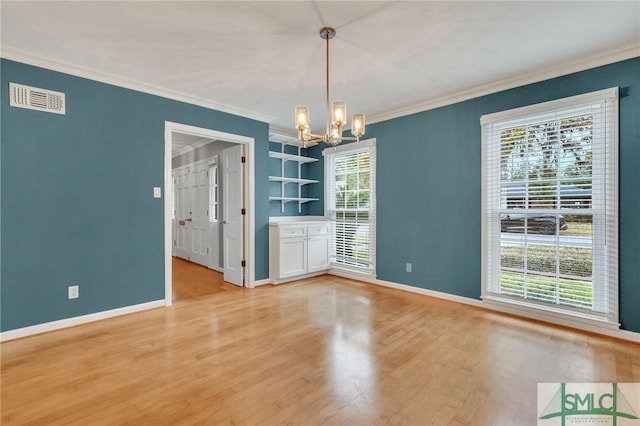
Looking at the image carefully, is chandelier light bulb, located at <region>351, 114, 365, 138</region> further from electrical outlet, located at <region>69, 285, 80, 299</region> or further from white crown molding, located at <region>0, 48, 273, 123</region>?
electrical outlet, located at <region>69, 285, 80, 299</region>

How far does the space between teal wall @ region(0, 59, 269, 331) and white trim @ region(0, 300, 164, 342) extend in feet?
0.17

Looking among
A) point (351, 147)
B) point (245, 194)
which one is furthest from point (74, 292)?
point (351, 147)

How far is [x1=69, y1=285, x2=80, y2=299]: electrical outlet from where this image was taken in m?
3.05

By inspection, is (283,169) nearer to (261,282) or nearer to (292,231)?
(292,231)

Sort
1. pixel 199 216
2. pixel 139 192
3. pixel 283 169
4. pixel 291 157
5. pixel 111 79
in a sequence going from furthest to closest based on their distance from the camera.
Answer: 1. pixel 199 216
2. pixel 283 169
3. pixel 291 157
4. pixel 139 192
5. pixel 111 79

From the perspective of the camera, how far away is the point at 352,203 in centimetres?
519

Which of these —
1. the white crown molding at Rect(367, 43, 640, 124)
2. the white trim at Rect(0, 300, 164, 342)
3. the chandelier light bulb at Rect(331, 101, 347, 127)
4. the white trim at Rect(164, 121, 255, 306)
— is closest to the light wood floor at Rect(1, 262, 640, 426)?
the white trim at Rect(0, 300, 164, 342)

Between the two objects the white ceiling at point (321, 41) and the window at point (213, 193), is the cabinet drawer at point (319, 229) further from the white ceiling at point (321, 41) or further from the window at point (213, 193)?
the white ceiling at point (321, 41)

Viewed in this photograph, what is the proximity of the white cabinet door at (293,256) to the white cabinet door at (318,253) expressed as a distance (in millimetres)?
113

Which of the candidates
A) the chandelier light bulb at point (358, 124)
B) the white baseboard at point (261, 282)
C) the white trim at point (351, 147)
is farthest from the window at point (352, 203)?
the chandelier light bulb at point (358, 124)

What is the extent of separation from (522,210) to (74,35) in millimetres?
4565

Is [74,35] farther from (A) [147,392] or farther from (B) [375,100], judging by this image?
(B) [375,100]

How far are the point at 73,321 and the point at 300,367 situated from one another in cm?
248

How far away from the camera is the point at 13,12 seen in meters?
2.19
